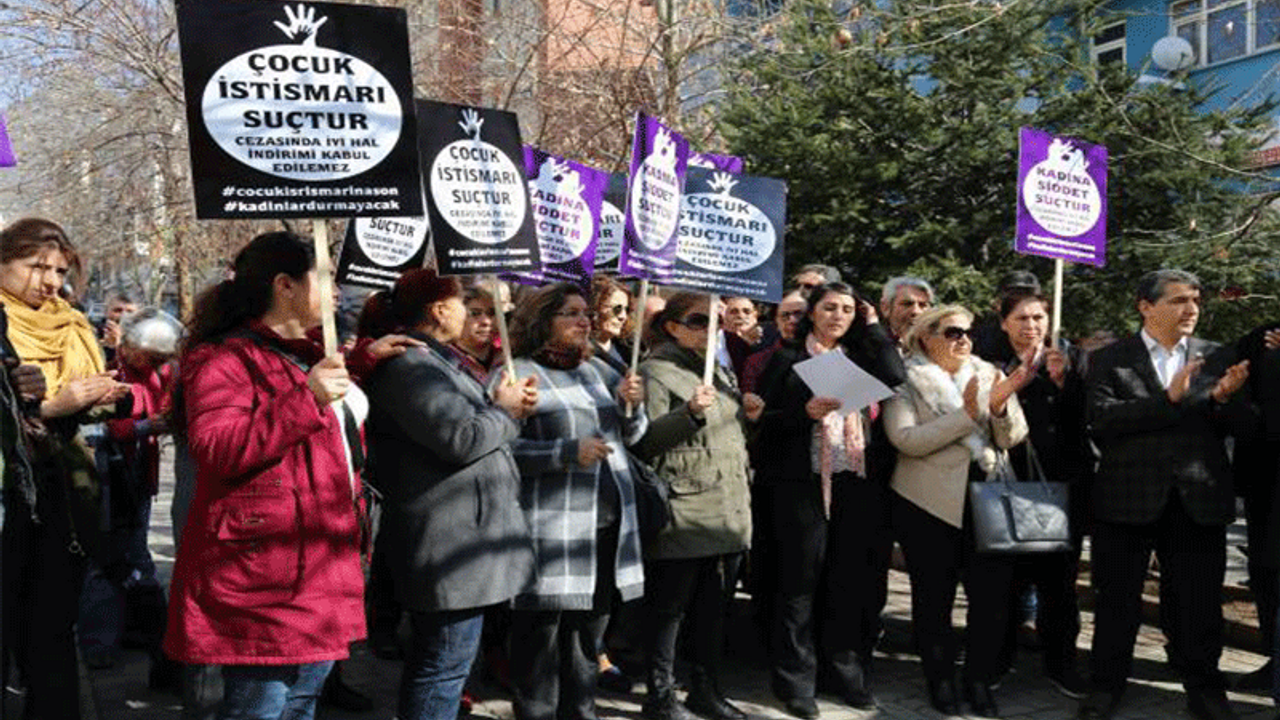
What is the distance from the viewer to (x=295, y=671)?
3576 mm

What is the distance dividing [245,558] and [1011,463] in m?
3.92

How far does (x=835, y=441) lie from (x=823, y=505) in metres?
0.30

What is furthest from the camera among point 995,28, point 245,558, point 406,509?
point 995,28

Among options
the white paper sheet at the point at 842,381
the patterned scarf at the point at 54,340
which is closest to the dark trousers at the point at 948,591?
the white paper sheet at the point at 842,381

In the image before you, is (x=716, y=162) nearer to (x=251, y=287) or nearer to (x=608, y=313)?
(x=608, y=313)

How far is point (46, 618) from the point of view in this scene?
4711mm

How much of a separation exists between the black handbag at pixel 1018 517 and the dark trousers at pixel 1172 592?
0.21 metres

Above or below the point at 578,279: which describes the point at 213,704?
below

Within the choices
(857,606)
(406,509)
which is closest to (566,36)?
(857,606)

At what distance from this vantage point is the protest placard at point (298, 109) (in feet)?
12.1

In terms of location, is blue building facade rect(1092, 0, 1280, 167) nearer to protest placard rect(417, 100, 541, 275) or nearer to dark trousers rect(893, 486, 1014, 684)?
dark trousers rect(893, 486, 1014, 684)

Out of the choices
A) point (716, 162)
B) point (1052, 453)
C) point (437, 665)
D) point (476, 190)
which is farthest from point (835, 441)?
point (437, 665)

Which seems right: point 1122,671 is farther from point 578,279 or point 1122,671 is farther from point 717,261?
point 578,279

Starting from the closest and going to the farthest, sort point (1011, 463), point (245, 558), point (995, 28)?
1. point (245, 558)
2. point (1011, 463)
3. point (995, 28)
